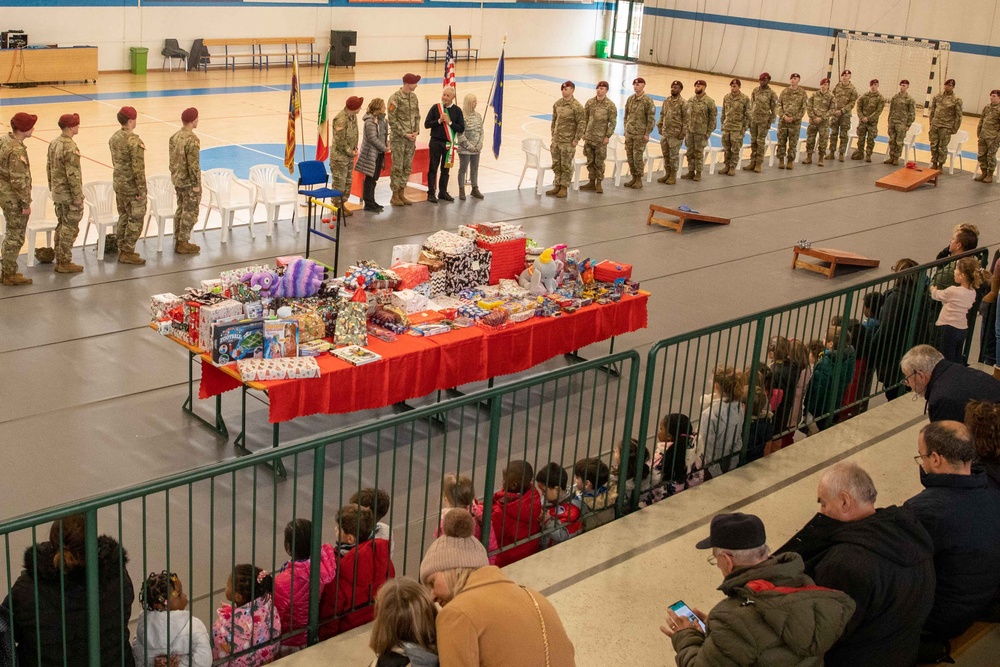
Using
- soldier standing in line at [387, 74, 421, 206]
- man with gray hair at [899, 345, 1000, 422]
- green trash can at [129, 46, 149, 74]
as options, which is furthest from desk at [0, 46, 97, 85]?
man with gray hair at [899, 345, 1000, 422]

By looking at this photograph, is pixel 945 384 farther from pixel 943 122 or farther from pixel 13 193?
pixel 943 122

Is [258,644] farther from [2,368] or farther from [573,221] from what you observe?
[573,221]

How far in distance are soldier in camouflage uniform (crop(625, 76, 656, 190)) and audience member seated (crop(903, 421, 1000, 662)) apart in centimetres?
1373

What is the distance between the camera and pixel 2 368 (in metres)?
9.53

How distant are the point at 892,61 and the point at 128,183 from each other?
85.5 ft

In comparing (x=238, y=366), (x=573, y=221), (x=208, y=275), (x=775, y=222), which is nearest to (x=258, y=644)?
(x=238, y=366)

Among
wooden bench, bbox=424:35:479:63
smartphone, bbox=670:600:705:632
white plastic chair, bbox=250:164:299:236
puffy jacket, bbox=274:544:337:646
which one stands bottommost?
puffy jacket, bbox=274:544:337:646

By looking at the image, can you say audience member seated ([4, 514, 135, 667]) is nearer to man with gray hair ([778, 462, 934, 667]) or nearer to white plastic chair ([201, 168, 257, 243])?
man with gray hair ([778, 462, 934, 667])

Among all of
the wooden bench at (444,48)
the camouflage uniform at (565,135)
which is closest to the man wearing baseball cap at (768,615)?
the camouflage uniform at (565,135)

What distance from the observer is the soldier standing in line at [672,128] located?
62.8 feet

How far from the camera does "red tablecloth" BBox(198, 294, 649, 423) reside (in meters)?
8.22

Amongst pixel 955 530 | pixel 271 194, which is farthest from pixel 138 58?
pixel 955 530

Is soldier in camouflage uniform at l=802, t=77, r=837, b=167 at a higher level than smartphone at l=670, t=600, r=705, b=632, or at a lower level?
higher

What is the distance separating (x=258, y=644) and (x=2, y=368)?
5.37m
